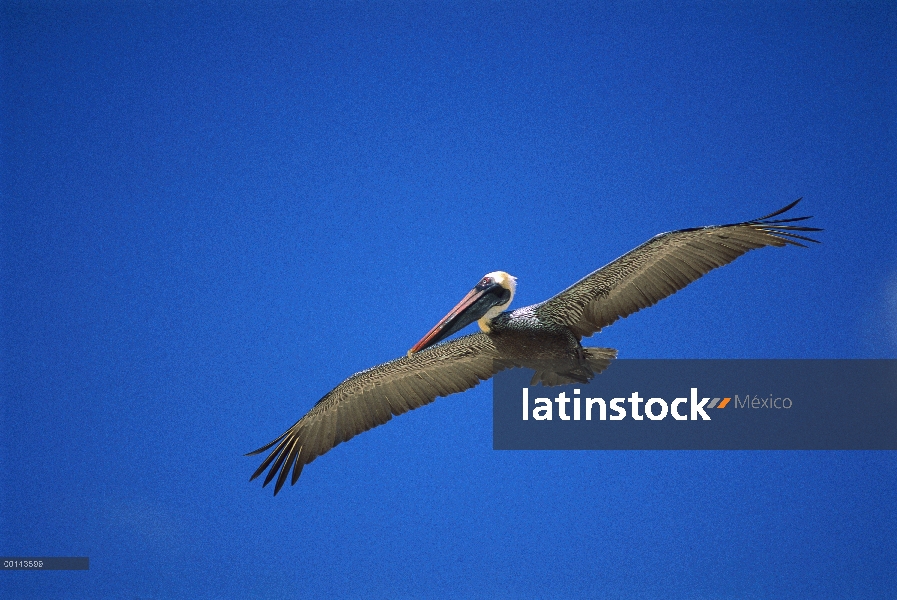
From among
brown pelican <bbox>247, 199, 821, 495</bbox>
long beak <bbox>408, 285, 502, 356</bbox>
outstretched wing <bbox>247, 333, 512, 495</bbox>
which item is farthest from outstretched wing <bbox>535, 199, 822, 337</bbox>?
outstretched wing <bbox>247, 333, 512, 495</bbox>

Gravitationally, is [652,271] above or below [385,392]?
above

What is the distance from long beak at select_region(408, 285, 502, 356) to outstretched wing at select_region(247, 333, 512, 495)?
503 mm

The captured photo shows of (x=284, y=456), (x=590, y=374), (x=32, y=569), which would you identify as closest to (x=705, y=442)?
(x=590, y=374)

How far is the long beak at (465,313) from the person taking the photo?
802cm

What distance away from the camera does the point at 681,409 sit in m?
8.95

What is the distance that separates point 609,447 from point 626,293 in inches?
58.0

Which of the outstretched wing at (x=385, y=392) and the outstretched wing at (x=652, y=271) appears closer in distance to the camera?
the outstretched wing at (x=652, y=271)

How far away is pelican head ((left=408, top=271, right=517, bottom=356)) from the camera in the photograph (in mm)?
8023

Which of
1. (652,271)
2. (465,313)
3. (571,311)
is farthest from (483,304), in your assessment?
(652,271)

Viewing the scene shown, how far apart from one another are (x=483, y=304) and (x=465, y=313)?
140mm

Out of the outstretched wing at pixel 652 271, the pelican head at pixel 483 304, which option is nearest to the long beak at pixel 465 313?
the pelican head at pixel 483 304

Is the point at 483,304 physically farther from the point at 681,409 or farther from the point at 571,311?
the point at 681,409

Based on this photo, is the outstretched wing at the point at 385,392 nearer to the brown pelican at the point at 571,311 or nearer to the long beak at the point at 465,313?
the brown pelican at the point at 571,311

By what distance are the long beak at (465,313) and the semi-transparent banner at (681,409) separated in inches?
39.1
